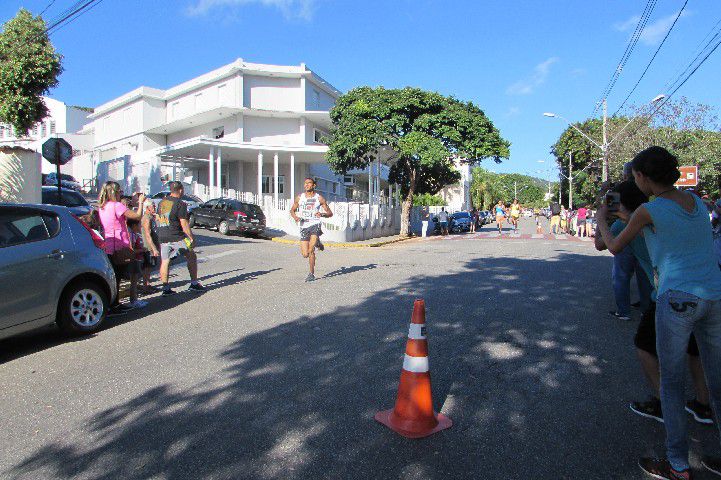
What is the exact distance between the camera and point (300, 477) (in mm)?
2854

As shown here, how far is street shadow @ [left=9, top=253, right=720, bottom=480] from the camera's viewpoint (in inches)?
118

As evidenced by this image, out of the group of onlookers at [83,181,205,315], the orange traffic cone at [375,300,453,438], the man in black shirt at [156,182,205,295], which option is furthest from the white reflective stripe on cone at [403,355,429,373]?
the man in black shirt at [156,182,205,295]

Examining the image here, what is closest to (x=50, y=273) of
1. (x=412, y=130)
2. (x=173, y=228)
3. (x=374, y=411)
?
(x=173, y=228)

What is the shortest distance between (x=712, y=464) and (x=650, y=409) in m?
0.73

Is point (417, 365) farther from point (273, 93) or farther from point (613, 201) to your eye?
point (273, 93)

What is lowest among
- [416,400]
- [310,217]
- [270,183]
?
[416,400]

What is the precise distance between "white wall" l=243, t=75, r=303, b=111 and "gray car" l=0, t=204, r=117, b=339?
1026 inches

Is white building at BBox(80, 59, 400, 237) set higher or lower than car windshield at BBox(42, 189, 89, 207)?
higher

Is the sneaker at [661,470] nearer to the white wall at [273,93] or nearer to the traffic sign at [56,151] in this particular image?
the traffic sign at [56,151]

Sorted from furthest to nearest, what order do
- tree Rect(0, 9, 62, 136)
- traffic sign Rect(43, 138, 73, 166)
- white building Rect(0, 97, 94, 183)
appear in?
white building Rect(0, 97, 94, 183)
tree Rect(0, 9, 62, 136)
traffic sign Rect(43, 138, 73, 166)

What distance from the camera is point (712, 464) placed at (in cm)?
284

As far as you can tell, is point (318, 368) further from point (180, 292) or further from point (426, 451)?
point (180, 292)

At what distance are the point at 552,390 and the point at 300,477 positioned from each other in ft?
7.08

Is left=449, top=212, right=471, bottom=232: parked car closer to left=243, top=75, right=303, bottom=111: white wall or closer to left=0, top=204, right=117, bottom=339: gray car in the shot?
left=243, top=75, right=303, bottom=111: white wall
